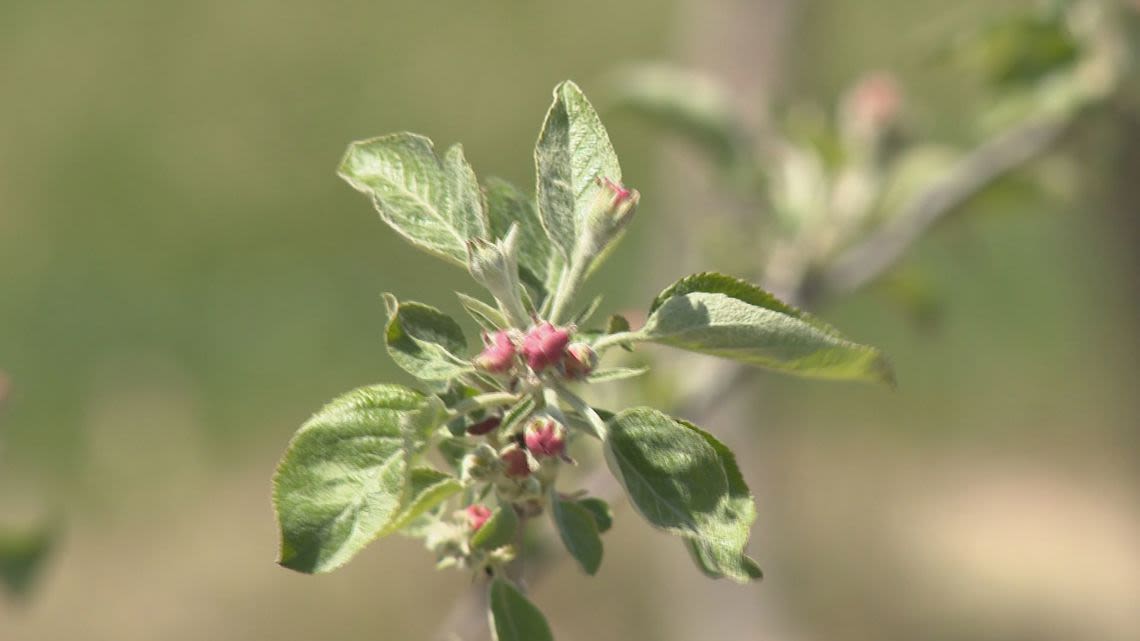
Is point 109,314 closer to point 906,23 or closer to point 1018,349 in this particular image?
point 1018,349

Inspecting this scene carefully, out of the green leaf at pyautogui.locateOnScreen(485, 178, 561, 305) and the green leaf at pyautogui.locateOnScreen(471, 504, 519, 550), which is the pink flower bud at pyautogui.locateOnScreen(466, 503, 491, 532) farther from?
the green leaf at pyautogui.locateOnScreen(485, 178, 561, 305)

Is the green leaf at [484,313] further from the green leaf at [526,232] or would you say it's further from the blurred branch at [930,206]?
the blurred branch at [930,206]

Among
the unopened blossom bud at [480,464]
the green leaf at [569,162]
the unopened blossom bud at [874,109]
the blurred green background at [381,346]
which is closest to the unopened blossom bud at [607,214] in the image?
the green leaf at [569,162]

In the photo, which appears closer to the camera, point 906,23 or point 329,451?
point 329,451

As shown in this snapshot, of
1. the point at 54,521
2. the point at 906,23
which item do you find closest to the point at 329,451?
the point at 54,521

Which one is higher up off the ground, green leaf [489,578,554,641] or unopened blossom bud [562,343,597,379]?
unopened blossom bud [562,343,597,379]

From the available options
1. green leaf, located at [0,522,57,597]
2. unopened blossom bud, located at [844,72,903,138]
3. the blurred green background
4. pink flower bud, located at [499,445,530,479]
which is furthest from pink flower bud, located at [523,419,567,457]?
the blurred green background

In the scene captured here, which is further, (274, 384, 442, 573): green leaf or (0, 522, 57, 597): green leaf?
(0, 522, 57, 597): green leaf

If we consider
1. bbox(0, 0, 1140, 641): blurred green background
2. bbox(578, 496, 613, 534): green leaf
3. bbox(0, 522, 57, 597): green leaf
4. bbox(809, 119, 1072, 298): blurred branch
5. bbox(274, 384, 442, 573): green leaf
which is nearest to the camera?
bbox(274, 384, 442, 573): green leaf
